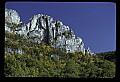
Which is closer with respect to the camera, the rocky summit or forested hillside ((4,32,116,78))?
the rocky summit

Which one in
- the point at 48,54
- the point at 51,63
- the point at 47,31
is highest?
the point at 47,31

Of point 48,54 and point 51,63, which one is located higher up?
point 48,54

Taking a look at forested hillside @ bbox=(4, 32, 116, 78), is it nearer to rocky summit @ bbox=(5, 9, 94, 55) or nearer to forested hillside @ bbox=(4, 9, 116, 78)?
forested hillside @ bbox=(4, 9, 116, 78)

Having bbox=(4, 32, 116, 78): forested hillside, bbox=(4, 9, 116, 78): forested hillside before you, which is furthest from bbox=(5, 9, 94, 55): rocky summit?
bbox=(4, 32, 116, 78): forested hillside

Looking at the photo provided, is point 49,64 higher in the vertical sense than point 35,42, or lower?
lower

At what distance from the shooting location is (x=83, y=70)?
1003 cm

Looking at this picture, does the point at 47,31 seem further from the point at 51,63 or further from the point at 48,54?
the point at 51,63

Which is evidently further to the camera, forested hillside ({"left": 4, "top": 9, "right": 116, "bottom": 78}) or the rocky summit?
forested hillside ({"left": 4, "top": 9, "right": 116, "bottom": 78})

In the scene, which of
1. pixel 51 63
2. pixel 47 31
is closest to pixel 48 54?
pixel 51 63

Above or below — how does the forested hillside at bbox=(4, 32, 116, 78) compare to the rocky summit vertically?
below
